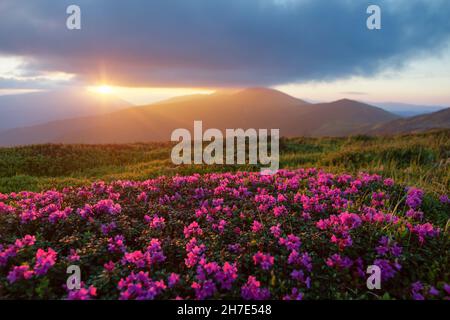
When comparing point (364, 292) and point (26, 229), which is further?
point (26, 229)

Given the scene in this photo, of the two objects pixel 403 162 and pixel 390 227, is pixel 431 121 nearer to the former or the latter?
pixel 403 162

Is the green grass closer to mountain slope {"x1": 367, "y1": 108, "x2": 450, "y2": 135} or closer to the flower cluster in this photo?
the flower cluster

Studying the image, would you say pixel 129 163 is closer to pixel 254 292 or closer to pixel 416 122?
pixel 254 292

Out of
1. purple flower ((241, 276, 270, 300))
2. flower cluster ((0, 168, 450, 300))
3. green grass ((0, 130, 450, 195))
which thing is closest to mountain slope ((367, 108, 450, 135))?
green grass ((0, 130, 450, 195))

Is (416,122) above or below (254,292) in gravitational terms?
above

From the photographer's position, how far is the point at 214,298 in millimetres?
3916

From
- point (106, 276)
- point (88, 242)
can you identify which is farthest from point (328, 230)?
point (88, 242)

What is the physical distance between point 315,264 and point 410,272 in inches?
50.5

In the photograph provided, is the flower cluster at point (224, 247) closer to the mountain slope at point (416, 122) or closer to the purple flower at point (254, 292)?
the purple flower at point (254, 292)

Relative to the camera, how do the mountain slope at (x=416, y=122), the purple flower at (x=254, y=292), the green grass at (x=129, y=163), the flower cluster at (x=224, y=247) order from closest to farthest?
the purple flower at (x=254, y=292) < the flower cluster at (x=224, y=247) < the green grass at (x=129, y=163) < the mountain slope at (x=416, y=122)

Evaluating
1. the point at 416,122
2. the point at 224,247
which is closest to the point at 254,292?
the point at 224,247

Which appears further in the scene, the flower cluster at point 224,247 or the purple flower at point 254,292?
the flower cluster at point 224,247

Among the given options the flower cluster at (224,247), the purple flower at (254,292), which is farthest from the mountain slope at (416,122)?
the purple flower at (254,292)

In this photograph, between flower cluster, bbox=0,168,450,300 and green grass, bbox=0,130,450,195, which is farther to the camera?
green grass, bbox=0,130,450,195
